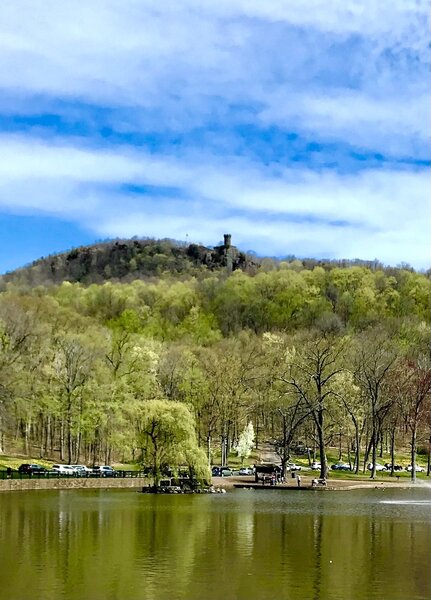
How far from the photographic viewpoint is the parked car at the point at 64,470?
66912 mm

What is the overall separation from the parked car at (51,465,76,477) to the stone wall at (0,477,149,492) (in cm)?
204

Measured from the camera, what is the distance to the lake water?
24.7m

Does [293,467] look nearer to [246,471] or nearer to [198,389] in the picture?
[246,471]

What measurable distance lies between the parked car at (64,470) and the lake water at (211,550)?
13.7m

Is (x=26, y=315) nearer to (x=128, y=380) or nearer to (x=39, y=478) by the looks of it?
(x=128, y=380)

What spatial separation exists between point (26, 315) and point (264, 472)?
28.8 metres

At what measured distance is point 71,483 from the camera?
210 feet

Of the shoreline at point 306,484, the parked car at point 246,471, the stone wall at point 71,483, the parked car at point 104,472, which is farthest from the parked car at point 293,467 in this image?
the stone wall at point 71,483

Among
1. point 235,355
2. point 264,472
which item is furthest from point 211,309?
point 264,472

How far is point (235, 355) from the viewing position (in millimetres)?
104562

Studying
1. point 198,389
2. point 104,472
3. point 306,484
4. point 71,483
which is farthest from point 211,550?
point 198,389

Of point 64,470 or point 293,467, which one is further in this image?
point 293,467

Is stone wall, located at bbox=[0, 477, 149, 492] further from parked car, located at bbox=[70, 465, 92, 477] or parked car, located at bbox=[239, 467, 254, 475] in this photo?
parked car, located at bbox=[239, 467, 254, 475]

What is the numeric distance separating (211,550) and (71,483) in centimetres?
3409
